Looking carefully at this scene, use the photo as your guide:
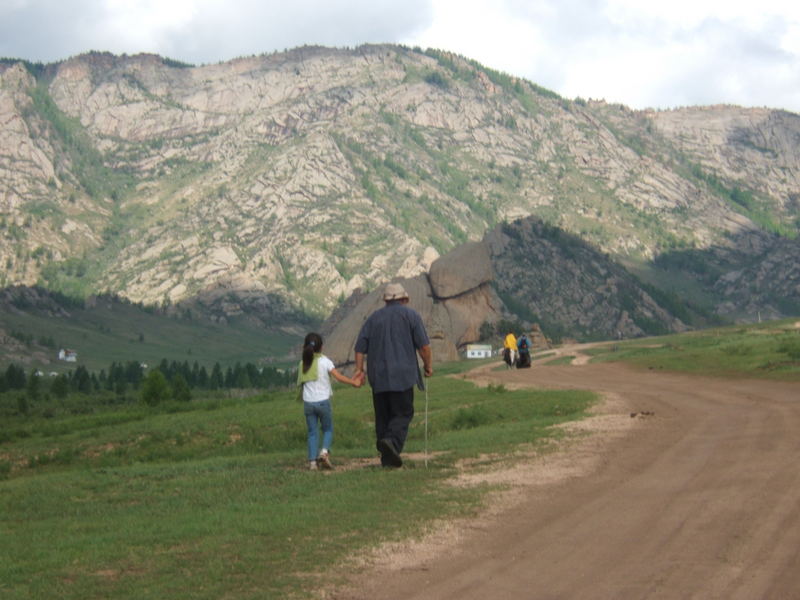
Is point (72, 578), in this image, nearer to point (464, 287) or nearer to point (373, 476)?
point (373, 476)

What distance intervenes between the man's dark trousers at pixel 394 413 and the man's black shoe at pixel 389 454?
0.41 feet

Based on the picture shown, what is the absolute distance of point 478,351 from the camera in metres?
128

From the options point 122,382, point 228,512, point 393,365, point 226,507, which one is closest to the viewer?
point 228,512

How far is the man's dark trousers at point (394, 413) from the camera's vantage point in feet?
61.0

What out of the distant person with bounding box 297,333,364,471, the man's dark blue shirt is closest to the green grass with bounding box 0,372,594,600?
the distant person with bounding box 297,333,364,471

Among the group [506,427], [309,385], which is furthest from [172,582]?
[506,427]

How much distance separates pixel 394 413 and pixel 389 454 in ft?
2.54

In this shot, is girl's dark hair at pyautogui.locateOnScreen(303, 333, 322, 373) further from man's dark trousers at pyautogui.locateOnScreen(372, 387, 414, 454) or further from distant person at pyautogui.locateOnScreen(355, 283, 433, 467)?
man's dark trousers at pyautogui.locateOnScreen(372, 387, 414, 454)

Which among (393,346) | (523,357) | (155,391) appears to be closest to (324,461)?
(393,346)

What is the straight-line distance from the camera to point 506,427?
26.2m

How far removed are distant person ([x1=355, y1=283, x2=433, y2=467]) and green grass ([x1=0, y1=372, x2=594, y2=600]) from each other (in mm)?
720

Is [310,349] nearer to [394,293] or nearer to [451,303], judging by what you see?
[394,293]

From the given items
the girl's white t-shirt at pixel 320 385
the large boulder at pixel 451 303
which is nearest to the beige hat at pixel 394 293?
the girl's white t-shirt at pixel 320 385

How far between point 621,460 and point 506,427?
802 cm
